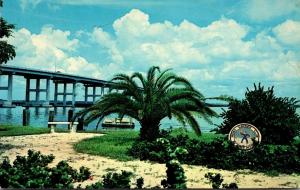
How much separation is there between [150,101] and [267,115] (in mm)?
3218

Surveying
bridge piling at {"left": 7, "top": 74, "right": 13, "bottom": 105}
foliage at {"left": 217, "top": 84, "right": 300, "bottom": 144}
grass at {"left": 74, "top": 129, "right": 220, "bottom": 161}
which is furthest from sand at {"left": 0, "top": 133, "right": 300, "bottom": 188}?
foliage at {"left": 217, "top": 84, "right": 300, "bottom": 144}

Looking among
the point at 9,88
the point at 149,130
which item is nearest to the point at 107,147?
the point at 149,130

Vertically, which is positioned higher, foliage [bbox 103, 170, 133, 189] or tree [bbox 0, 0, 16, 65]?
tree [bbox 0, 0, 16, 65]

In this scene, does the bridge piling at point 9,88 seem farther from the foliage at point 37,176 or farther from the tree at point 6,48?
the foliage at point 37,176

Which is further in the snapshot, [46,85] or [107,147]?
[46,85]

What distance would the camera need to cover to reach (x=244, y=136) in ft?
43.2

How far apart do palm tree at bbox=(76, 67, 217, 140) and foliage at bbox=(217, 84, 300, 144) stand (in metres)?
0.56

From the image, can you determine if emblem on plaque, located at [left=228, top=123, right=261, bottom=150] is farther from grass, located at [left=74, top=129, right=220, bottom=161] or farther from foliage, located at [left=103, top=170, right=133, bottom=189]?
foliage, located at [left=103, top=170, right=133, bottom=189]

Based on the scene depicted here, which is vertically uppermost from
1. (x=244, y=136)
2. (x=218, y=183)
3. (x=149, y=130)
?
(x=149, y=130)

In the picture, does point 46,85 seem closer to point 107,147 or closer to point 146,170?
point 107,147

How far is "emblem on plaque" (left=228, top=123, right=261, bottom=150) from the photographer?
12789 mm

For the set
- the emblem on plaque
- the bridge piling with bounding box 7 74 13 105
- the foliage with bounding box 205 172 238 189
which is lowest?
the foliage with bounding box 205 172 238 189

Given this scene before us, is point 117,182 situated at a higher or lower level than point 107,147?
lower

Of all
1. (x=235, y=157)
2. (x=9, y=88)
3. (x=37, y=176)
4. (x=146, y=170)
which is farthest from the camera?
(x=9, y=88)
